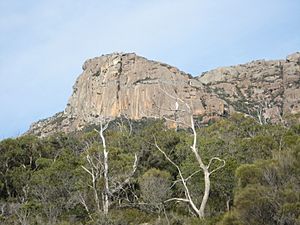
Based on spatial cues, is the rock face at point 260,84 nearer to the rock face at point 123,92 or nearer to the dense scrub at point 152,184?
the rock face at point 123,92

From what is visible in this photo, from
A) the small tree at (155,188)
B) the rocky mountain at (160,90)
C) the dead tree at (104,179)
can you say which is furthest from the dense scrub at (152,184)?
the rocky mountain at (160,90)

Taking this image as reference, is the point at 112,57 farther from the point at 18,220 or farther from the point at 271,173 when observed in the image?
the point at 271,173

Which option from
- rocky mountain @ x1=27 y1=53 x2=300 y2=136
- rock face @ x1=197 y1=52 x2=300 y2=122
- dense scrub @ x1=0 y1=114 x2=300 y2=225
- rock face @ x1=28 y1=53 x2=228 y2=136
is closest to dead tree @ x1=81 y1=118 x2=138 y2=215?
dense scrub @ x1=0 y1=114 x2=300 y2=225

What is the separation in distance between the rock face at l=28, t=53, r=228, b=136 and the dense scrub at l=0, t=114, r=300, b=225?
5151 cm

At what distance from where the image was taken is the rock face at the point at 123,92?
311 ft

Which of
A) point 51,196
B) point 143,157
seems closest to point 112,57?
point 143,157

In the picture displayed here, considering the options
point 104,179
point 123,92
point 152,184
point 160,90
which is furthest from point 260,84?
point 104,179

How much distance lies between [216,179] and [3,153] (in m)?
17.8

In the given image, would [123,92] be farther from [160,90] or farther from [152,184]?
[152,184]

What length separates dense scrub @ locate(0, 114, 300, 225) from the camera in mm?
15555

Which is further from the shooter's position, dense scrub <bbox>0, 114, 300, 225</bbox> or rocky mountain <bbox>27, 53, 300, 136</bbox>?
rocky mountain <bbox>27, 53, 300, 136</bbox>

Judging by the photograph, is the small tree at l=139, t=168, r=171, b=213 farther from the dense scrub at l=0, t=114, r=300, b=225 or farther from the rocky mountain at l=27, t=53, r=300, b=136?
the rocky mountain at l=27, t=53, r=300, b=136

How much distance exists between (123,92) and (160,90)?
13171 mm

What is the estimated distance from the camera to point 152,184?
93.1 ft
